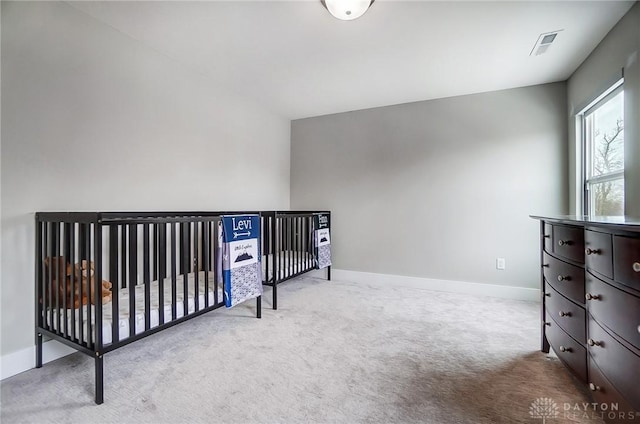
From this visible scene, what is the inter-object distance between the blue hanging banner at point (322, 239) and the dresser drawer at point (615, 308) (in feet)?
7.85

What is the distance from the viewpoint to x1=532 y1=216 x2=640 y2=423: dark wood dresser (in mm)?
866

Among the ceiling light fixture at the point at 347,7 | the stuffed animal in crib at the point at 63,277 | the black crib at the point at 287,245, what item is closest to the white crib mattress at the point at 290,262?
the black crib at the point at 287,245

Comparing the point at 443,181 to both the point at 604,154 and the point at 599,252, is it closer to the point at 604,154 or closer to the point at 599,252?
the point at 604,154

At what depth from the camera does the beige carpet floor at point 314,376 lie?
1.26 metres

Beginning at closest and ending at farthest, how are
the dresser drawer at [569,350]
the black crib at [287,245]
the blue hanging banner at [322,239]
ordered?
the dresser drawer at [569,350] → the black crib at [287,245] → the blue hanging banner at [322,239]

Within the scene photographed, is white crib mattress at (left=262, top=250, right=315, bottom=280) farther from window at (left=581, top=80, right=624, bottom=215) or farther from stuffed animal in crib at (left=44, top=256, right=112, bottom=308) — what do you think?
window at (left=581, top=80, right=624, bottom=215)

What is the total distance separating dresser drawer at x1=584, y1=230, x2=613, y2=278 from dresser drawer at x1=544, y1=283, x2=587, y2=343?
265 millimetres

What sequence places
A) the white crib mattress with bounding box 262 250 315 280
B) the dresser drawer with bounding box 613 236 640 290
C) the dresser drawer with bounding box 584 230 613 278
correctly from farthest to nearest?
the white crib mattress with bounding box 262 250 315 280, the dresser drawer with bounding box 584 230 613 278, the dresser drawer with bounding box 613 236 640 290

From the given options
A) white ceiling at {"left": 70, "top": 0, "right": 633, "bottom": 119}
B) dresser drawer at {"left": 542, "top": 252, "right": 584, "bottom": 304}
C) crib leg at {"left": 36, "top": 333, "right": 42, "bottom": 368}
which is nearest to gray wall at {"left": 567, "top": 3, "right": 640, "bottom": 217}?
white ceiling at {"left": 70, "top": 0, "right": 633, "bottom": 119}

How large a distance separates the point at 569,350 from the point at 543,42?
6.85 ft

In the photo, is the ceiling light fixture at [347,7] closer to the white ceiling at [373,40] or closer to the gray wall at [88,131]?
the white ceiling at [373,40]

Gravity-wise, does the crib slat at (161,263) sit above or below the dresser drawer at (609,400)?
above

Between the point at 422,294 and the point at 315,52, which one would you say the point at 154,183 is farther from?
the point at 422,294

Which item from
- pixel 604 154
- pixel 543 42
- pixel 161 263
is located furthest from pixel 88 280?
pixel 604 154
